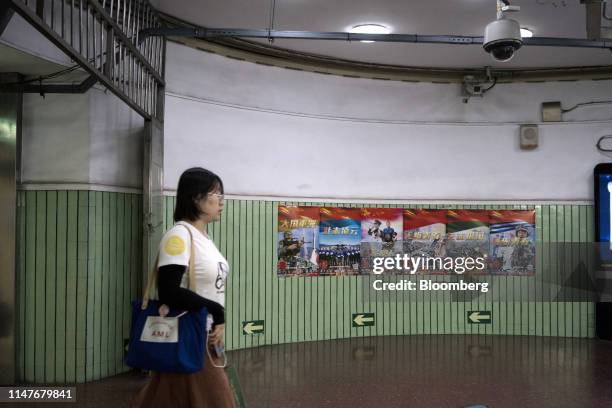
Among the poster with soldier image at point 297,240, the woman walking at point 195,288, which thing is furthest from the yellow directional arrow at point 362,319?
the woman walking at point 195,288

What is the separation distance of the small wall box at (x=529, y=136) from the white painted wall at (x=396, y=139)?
0.33ft

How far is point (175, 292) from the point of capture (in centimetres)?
216

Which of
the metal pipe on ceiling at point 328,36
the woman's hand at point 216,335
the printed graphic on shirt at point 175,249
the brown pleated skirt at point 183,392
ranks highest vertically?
the metal pipe on ceiling at point 328,36

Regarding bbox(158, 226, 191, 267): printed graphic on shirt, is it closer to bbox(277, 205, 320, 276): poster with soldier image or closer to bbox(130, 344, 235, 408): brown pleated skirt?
bbox(130, 344, 235, 408): brown pleated skirt

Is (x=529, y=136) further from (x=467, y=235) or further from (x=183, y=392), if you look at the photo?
(x=183, y=392)

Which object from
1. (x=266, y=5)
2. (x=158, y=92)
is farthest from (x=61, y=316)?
(x=266, y=5)

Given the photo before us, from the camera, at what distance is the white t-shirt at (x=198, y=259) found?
222 centimetres

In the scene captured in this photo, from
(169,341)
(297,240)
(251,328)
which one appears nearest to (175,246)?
(169,341)

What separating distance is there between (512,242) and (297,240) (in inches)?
125

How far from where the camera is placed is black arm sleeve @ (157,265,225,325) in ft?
7.09

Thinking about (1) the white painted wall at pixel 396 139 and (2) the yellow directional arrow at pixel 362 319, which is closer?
(1) the white painted wall at pixel 396 139

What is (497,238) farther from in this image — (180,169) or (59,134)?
(59,134)

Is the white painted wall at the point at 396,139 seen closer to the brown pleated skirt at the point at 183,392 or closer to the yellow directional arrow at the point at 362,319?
the yellow directional arrow at the point at 362,319

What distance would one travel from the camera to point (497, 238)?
7.75 m
